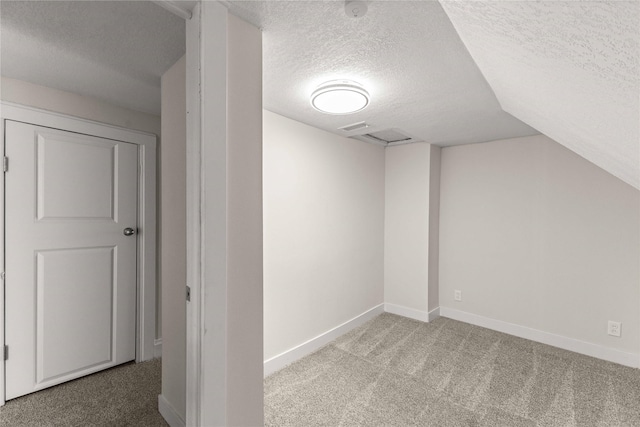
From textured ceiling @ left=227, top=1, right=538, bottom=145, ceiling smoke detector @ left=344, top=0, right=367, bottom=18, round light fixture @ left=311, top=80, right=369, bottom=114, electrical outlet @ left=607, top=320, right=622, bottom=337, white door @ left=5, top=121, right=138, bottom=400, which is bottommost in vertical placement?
electrical outlet @ left=607, top=320, right=622, bottom=337

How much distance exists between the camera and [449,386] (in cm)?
206

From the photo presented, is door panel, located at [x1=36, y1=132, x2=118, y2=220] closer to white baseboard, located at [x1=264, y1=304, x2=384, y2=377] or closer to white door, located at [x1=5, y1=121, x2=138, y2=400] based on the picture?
white door, located at [x1=5, y1=121, x2=138, y2=400]

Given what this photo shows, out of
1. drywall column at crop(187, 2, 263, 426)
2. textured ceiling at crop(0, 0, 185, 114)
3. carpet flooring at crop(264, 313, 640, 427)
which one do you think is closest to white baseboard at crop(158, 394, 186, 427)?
carpet flooring at crop(264, 313, 640, 427)

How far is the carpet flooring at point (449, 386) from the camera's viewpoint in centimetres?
176

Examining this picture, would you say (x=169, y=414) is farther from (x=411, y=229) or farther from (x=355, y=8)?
(x=411, y=229)

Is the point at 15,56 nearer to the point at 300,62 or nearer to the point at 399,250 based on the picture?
the point at 300,62

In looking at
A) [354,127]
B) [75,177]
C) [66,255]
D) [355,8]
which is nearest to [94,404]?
[66,255]

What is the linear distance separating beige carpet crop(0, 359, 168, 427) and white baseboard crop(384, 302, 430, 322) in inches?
100

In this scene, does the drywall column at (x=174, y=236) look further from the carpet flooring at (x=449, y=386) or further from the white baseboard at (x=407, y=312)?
the white baseboard at (x=407, y=312)

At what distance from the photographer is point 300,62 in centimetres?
153

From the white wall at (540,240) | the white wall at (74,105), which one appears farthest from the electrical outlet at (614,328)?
the white wall at (74,105)

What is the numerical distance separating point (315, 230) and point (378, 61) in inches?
62.0

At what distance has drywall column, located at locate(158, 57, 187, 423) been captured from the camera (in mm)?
1544

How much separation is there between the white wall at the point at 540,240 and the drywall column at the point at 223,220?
2823mm
